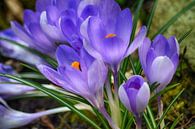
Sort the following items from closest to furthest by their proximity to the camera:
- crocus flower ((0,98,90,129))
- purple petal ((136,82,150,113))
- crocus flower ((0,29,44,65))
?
purple petal ((136,82,150,113)) → crocus flower ((0,98,90,129)) → crocus flower ((0,29,44,65))

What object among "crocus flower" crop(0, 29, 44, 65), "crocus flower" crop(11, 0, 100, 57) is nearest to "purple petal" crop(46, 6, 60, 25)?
"crocus flower" crop(11, 0, 100, 57)

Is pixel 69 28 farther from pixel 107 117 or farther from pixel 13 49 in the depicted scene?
pixel 13 49

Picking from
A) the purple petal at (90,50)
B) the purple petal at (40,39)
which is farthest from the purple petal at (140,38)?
the purple petal at (40,39)

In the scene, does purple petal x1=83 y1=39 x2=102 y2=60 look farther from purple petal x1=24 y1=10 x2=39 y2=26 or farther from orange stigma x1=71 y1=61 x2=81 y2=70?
purple petal x1=24 y1=10 x2=39 y2=26

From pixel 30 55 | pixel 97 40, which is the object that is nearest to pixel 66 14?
pixel 97 40

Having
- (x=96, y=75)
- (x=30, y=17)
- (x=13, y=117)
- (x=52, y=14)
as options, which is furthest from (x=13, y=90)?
(x=96, y=75)

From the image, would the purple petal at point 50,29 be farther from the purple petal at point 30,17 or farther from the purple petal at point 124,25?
the purple petal at point 124,25

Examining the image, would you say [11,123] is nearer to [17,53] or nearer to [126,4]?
[17,53]
